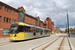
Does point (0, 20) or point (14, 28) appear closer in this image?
point (14, 28)

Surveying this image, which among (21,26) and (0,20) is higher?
(0,20)

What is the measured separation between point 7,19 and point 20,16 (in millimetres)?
6972

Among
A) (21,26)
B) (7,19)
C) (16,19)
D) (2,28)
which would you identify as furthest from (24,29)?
(16,19)

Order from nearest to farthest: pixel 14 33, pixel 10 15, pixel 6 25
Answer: pixel 14 33
pixel 6 25
pixel 10 15

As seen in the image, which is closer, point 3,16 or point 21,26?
point 21,26

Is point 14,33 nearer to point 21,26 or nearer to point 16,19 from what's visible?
point 21,26

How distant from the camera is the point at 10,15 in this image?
27.8 meters

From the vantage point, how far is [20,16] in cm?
3272

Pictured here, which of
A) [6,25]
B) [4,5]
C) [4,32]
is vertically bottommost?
[4,32]

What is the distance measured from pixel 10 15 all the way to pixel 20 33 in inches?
611

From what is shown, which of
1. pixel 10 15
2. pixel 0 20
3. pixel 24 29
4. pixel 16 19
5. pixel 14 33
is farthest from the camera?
pixel 16 19

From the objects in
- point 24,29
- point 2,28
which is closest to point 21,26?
point 24,29

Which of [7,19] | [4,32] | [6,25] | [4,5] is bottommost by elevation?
[4,32]

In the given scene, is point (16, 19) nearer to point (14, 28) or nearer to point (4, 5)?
point (4, 5)
